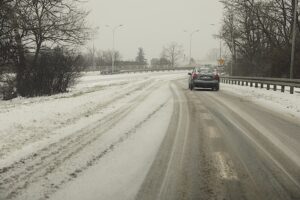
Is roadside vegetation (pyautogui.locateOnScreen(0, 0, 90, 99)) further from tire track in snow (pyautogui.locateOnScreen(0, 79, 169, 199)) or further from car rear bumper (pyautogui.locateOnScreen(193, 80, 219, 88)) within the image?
tire track in snow (pyautogui.locateOnScreen(0, 79, 169, 199))

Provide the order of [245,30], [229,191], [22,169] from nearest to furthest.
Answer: [229,191] < [22,169] < [245,30]

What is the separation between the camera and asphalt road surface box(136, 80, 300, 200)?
19.1 feet

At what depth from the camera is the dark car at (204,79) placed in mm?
29875

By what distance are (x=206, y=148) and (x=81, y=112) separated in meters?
6.44

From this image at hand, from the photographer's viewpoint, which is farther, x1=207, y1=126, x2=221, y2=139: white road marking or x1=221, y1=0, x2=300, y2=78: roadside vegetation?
x1=221, y1=0, x2=300, y2=78: roadside vegetation

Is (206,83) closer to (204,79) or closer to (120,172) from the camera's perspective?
(204,79)

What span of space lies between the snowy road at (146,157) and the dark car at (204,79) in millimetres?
16021

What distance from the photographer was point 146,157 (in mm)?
7824

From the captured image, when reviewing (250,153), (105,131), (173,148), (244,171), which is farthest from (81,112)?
(244,171)

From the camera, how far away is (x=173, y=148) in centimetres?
869

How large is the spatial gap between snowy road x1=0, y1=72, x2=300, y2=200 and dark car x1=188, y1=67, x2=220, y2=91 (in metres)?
16.0

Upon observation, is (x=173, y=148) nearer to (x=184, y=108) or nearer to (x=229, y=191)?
(x=229, y=191)

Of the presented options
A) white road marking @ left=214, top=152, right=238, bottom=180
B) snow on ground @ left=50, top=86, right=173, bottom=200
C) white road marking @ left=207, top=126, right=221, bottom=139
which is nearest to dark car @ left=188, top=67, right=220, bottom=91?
white road marking @ left=207, top=126, right=221, bottom=139

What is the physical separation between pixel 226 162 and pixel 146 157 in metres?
1.34
